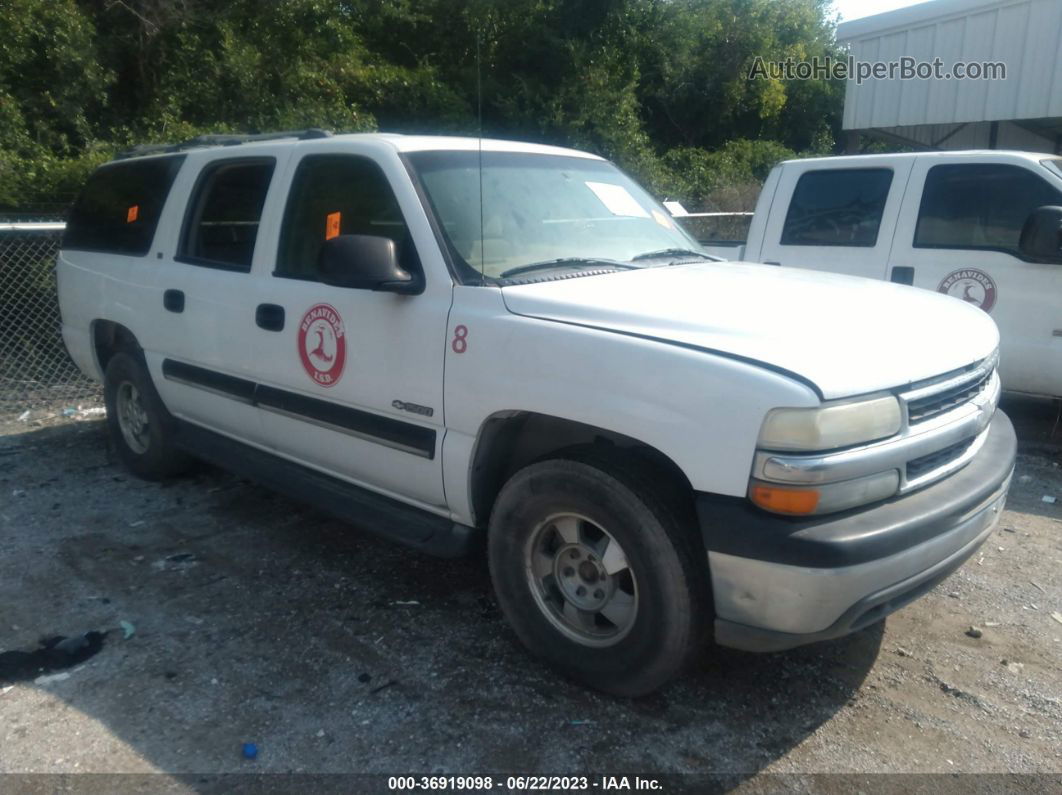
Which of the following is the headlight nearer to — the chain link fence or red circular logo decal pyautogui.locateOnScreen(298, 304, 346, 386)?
red circular logo decal pyautogui.locateOnScreen(298, 304, 346, 386)

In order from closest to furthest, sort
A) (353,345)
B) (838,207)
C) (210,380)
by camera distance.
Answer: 1. (353,345)
2. (210,380)
3. (838,207)

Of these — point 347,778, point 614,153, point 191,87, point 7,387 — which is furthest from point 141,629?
point 614,153

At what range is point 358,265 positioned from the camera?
350 cm

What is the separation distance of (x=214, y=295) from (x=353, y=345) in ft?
3.81

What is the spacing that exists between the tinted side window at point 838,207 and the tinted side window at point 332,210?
4.15m

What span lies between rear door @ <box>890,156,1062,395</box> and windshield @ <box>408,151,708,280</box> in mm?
2817

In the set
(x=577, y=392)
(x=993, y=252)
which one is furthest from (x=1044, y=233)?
(x=577, y=392)

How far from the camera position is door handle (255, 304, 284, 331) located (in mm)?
4250

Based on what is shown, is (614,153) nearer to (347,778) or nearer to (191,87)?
(191,87)

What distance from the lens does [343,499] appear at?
4117 millimetres

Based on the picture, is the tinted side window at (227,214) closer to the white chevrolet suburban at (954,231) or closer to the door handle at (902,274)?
the white chevrolet suburban at (954,231)

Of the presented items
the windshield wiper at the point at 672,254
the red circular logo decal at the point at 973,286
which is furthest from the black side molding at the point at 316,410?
the red circular logo decal at the point at 973,286

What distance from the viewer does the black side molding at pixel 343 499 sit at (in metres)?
3.71

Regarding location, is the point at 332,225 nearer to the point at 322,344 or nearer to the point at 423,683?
the point at 322,344
